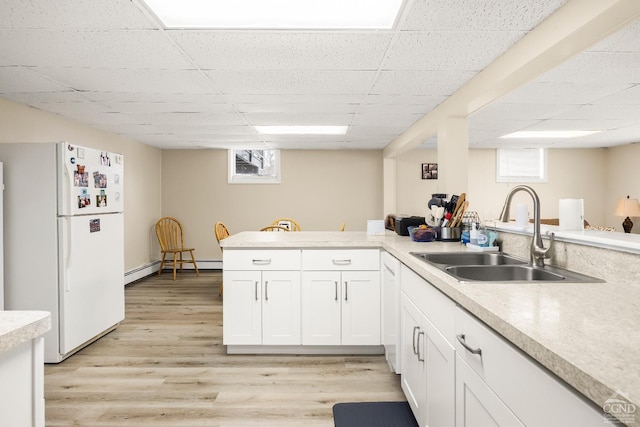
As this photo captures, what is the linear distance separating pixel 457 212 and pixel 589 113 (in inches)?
107

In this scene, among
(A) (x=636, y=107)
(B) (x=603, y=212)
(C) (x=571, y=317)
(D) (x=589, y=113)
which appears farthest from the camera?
(B) (x=603, y=212)

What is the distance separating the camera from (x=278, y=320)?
2.94m

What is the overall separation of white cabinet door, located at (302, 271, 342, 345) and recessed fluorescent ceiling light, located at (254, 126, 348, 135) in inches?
105

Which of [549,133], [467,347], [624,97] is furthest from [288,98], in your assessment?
[549,133]

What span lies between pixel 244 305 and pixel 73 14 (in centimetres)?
203

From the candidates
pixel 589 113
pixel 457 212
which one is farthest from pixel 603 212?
pixel 457 212

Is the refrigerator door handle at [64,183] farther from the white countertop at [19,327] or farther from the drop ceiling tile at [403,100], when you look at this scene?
the drop ceiling tile at [403,100]

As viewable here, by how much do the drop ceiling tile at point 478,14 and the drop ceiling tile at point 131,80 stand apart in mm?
1655

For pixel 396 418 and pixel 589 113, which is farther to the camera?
pixel 589 113

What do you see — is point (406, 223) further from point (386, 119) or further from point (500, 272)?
point (386, 119)

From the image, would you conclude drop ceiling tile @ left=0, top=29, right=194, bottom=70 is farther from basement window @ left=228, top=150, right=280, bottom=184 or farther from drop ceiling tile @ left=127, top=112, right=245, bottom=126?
basement window @ left=228, top=150, right=280, bottom=184

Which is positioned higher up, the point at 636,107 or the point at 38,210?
the point at 636,107

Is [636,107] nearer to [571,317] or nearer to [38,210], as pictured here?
[571,317]

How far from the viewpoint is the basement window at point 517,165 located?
287 inches
